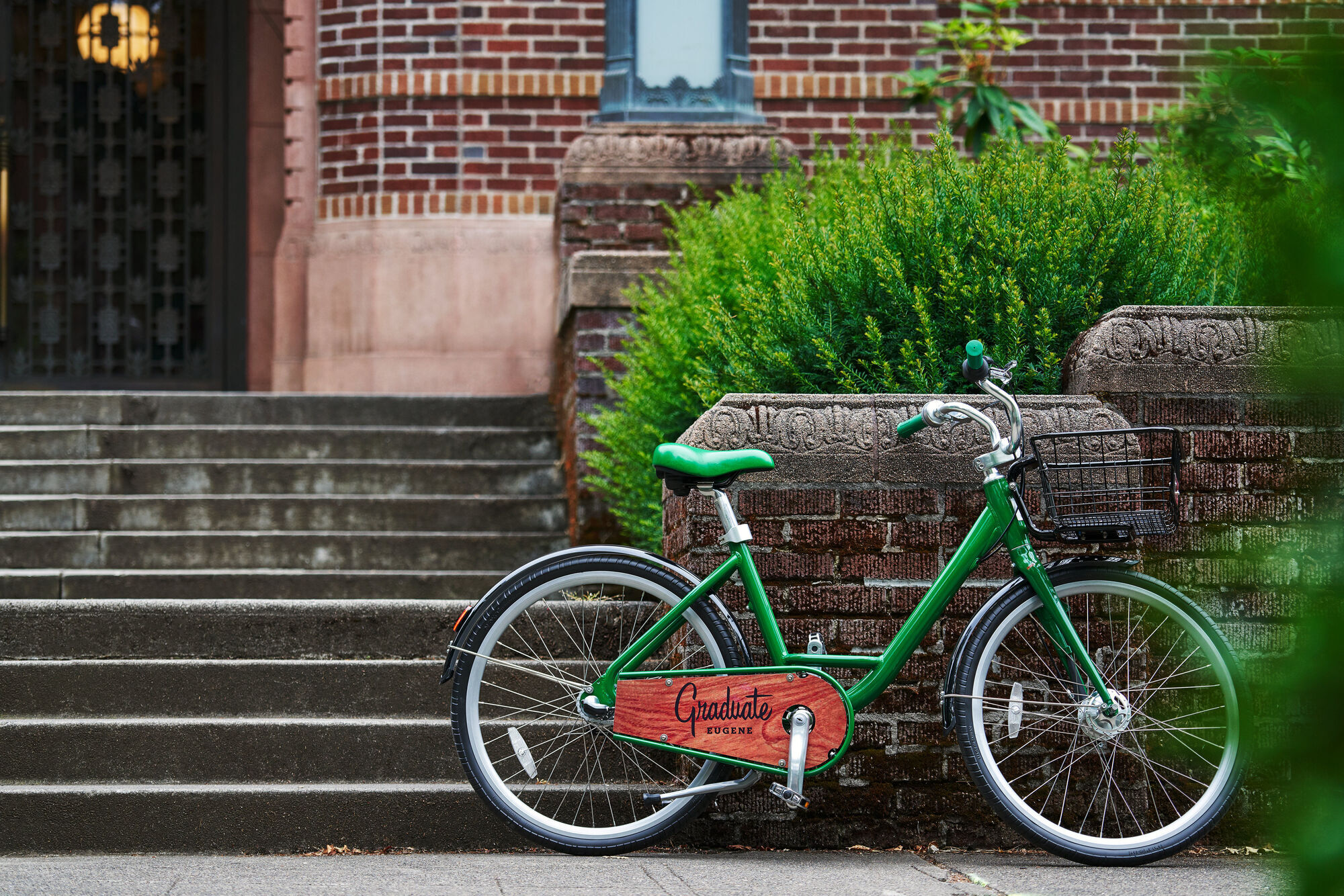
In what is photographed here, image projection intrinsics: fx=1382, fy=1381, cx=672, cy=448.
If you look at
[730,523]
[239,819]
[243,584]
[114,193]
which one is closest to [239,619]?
[239,819]

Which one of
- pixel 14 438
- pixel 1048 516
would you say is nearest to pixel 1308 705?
pixel 1048 516

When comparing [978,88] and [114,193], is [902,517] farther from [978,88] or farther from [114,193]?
[114,193]

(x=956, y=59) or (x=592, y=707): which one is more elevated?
(x=956, y=59)

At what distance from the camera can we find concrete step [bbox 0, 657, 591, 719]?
400cm

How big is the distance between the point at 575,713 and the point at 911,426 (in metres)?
1.12

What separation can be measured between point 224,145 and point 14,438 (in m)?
3.44

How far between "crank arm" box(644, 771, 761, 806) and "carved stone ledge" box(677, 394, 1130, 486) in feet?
2.50

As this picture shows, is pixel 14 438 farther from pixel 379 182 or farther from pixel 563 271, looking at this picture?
pixel 379 182

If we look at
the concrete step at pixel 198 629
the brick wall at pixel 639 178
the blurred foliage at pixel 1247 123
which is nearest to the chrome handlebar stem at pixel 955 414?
the concrete step at pixel 198 629

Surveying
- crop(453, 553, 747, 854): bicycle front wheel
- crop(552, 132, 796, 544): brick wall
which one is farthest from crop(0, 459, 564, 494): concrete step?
crop(453, 553, 747, 854): bicycle front wheel

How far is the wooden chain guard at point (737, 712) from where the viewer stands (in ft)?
10.7

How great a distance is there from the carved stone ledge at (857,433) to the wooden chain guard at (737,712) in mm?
578

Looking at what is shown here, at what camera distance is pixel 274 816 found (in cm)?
363

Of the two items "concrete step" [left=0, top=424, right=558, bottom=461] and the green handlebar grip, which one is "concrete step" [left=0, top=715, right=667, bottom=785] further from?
"concrete step" [left=0, top=424, right=558, bottom=461]
